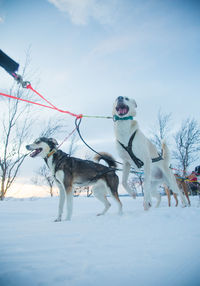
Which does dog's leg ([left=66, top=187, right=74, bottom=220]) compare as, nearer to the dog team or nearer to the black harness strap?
the dog team

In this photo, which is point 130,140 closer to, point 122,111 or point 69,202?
point 122,111

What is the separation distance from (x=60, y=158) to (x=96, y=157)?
104cm

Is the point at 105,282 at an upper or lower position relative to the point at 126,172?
lower

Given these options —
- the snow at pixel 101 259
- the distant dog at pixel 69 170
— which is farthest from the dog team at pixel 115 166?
the snow at pixel 101 259

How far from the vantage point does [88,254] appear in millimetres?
1271

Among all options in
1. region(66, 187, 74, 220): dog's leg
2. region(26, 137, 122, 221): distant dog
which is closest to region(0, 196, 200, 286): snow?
region(66, 187, 74, 220): dog's leg

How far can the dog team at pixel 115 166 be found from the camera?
2994 millimetres

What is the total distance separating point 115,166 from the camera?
4805 millimetres

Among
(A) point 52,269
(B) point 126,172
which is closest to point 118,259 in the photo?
(A) point 52,269

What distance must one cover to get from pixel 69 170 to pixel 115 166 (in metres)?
1.37

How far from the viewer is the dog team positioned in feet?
9.82

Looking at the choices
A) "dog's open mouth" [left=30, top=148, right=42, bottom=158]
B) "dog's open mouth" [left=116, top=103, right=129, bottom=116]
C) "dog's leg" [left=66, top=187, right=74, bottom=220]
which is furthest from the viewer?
"dog's open mouth" [left=30, top=148, right=42, bottom=158]

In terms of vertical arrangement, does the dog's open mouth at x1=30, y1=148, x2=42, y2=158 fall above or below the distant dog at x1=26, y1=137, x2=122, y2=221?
above

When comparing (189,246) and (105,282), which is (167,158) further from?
(105,282)
